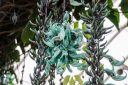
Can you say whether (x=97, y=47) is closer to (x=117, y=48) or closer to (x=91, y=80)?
(x=91, y=80)

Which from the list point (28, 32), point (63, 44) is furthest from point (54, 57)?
point (28, 32)

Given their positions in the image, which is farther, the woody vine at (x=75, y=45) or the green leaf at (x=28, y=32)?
the green leaf at (x=28, y=32)

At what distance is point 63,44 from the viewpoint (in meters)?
0.49

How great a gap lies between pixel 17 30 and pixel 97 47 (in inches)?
28.6

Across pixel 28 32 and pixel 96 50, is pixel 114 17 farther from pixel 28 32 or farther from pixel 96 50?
pixel 96 50

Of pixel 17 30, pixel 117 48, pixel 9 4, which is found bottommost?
pixel 117 48

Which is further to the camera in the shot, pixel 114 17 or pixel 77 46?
pixel 114 17

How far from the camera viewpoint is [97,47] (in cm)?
44

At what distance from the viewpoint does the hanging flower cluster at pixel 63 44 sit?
0.49 meters

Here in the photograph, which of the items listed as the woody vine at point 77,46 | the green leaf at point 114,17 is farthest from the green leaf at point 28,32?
the woody vine at point 77,46

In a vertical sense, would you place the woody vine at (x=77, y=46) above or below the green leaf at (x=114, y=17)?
above

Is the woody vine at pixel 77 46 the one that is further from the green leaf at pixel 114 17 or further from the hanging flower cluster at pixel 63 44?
the green leaf at pixel 114 17

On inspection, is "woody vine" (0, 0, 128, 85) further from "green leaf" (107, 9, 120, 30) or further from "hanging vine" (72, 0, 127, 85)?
"green leaf" (107, 9, 120, 30)

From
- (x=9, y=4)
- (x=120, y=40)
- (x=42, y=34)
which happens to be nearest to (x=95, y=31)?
(x=42, y=34)
